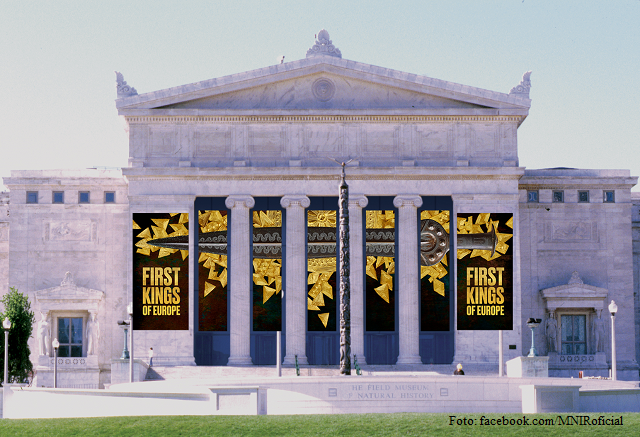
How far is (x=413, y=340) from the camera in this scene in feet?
209

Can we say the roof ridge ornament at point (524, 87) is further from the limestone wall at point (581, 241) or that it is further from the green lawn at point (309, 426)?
the green lawn at point (309, 426)

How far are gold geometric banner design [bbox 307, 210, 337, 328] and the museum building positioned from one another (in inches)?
3.3

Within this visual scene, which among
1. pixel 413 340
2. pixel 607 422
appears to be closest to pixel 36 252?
pixel 413 340

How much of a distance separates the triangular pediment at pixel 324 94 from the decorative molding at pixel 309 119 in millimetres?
333

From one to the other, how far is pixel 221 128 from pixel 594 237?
23.1 metres

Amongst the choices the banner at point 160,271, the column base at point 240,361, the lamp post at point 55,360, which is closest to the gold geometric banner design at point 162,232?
the banner at point 160,271

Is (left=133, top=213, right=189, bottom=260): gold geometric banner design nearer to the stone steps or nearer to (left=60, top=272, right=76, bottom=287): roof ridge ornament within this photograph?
(left=60, top=272, right=76, bottom=287): roof ridge ornament

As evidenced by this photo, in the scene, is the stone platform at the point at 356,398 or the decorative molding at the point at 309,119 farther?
the decorative molding at the point at 309,119

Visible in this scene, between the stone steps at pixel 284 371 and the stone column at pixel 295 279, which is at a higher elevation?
the stone column at pixel 295 279

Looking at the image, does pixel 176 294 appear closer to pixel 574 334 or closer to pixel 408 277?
pixel 408 277

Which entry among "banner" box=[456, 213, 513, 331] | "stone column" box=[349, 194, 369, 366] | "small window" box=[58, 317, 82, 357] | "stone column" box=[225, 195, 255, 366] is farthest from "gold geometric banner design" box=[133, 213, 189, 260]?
"banner" box=[456, 213, 513, 331]

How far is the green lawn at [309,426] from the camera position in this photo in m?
36.9

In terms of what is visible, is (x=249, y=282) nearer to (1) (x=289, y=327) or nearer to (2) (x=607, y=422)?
(1) (x=289, y=327)

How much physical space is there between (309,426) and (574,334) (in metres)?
32.5
